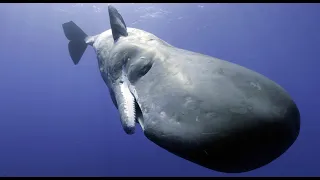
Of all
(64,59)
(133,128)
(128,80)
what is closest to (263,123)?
(133,128)

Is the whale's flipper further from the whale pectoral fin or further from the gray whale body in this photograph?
the gray whale body

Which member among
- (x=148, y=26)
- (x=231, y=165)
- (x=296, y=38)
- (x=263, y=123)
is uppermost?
(x=263, y=123)

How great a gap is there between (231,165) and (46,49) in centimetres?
4739

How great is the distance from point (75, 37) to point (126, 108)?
6270 millimetres

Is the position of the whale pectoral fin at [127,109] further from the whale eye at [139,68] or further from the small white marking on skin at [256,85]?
the small white marking on skin at [256,85]

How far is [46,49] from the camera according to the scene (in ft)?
151

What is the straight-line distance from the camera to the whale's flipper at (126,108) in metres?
3.87

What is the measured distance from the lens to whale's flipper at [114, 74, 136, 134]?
387 cm

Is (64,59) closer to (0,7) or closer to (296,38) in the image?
(0,7)

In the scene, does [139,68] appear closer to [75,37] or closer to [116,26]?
[116,26]

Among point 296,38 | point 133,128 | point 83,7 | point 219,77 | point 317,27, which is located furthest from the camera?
point 296,38

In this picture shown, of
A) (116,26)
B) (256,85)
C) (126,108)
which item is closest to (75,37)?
(116,26)

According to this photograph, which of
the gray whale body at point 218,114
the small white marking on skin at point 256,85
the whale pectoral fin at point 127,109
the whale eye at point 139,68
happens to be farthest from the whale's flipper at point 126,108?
the small white marking on skin at point 256,85

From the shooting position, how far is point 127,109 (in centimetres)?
397
